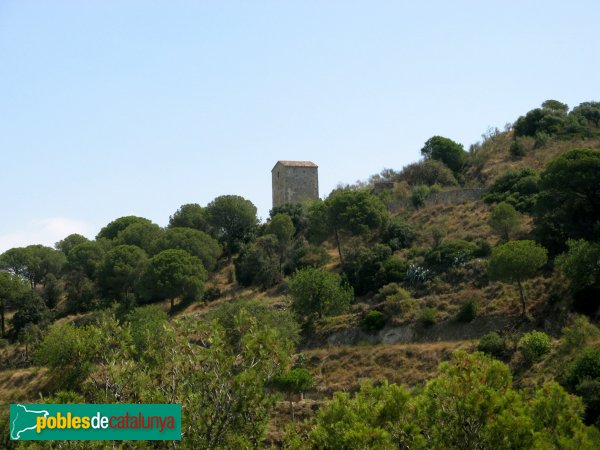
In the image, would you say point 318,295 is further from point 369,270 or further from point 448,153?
point 448,153

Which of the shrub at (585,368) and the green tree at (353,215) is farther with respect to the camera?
the green tree at (353,215)

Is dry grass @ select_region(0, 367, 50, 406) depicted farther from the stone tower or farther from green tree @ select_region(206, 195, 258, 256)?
the stone tower

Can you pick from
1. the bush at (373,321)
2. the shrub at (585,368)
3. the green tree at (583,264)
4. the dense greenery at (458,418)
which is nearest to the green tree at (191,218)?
the bush at (373,321)

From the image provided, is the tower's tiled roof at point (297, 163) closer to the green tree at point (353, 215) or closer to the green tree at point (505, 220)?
the green tree at point (353, 215)

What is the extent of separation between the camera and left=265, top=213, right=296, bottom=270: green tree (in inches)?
2439

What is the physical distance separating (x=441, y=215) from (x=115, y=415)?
4689 cm

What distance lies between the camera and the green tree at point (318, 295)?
152 feet

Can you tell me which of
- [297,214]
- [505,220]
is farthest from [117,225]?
[505,220]

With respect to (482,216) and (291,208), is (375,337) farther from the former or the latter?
(291,208)

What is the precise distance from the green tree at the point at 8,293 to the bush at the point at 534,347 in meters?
40.0


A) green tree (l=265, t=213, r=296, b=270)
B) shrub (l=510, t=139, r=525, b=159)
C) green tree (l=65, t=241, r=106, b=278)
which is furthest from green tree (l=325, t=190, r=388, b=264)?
green tree (l=65, t=241, r=106, b=278)

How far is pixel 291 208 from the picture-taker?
69438mm

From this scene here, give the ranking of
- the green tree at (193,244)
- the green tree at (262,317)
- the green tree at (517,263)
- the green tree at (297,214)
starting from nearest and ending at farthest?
the green tree at (517,263) < the green tree at (262,317) < the green tree at (193,244) < the green tree at (297,214)

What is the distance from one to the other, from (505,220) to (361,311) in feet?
35.0
